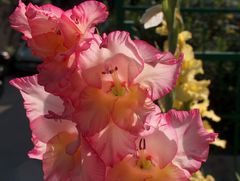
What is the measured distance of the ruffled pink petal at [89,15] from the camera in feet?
2.10

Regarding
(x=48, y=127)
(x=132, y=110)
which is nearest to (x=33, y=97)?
(x=48, y=127)

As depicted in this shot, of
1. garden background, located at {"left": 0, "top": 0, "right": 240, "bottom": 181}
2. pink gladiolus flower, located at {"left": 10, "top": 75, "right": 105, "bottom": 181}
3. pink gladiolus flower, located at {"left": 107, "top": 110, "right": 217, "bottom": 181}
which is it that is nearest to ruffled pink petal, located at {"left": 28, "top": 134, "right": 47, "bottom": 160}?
pink gladiolus flower, located at {"left": 10, "top": 75, "right": 105, "bottom": 181}

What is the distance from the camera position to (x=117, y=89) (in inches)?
25.4

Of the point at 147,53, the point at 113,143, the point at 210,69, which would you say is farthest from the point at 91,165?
the point at 210,69

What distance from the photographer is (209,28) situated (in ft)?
13.8

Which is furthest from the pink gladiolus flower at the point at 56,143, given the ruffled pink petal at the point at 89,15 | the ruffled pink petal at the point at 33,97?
the ruffled pink petal at the point at 89,15

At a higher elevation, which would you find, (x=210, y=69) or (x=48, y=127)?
(x=48, y=127)

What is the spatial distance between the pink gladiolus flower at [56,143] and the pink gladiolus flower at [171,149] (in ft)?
0.16

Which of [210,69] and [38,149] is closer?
[38,149]

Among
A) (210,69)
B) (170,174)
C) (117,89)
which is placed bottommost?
(210,69)

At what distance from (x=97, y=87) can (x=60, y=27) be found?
8 centimetres

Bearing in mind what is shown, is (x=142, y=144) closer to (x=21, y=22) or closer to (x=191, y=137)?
(x=191, y=137)

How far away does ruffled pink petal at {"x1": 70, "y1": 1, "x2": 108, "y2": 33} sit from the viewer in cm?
64

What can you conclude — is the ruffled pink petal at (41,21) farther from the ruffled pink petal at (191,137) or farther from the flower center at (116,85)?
the ruffled pink petal at (191,137)
